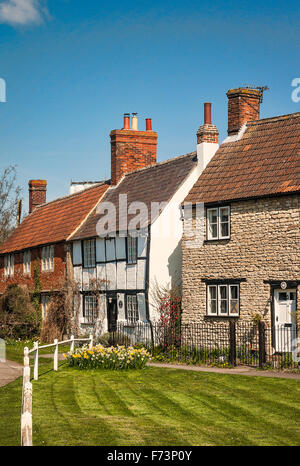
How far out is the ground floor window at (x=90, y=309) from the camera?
32.6 meters

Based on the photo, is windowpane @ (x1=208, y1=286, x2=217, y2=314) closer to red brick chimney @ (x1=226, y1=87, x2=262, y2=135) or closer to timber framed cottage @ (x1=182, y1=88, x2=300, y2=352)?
timber framed cottage @ (x1=182, y1=88, x2=300, y2=352)

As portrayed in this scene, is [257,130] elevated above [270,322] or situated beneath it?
elevated above

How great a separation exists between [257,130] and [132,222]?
6409mm


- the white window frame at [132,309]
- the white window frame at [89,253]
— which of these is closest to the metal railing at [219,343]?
the white window frame at [132,309]

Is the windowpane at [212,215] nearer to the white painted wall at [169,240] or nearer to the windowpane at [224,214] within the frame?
the windowpane at [224,214]

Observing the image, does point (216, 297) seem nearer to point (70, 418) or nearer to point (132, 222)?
point (132, 222)

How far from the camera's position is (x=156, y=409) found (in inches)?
578

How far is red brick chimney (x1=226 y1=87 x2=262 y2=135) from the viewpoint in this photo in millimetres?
28672

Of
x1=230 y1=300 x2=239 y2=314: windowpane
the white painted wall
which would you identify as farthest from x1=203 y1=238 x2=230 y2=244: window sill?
the white painted wall

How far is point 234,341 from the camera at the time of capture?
22672 millimetres

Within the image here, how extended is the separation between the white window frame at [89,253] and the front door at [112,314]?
2.31 m

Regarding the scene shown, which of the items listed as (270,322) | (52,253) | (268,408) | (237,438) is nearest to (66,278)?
(52,253)

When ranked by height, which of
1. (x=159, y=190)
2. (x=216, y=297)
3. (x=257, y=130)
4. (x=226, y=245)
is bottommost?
(x=216, y=297)

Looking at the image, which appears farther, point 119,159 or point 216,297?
point 119,159
